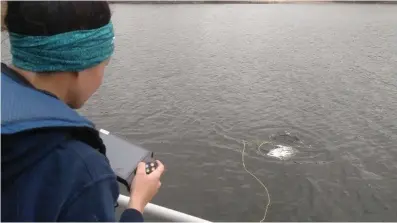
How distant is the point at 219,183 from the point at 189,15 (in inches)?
1208

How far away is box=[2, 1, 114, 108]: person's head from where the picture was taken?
134 cm

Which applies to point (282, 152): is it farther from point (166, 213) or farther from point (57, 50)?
point (57, 50)

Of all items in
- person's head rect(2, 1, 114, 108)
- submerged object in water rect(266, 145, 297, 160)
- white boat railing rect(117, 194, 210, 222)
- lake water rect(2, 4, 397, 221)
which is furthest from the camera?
submerged object in water rect(266, 145, 297, 160)

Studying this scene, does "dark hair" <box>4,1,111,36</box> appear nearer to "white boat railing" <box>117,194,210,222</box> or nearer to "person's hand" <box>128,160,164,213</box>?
"person's hand" <box>128,160,164,213</box>

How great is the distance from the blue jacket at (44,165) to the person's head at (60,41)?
13 cm

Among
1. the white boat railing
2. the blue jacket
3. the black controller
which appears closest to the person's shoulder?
the blue jacket

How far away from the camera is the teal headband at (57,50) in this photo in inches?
54.1

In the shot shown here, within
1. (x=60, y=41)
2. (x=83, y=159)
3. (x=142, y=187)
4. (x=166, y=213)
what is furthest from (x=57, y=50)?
(x=166, y=213)

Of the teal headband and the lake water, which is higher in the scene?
the teal headband

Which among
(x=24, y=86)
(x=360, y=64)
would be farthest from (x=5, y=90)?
(x=360, y=64)

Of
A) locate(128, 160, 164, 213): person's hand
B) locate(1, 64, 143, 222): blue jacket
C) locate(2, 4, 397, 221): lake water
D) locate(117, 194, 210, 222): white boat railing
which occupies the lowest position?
locate(2, 4, 397, 221): lake water

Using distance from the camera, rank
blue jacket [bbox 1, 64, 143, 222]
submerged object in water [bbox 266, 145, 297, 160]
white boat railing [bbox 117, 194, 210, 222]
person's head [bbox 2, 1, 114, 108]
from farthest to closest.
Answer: submerged object in water [bbox 266, 145, 297, 160], white boat railing [bbox 117, 194, 210, 222], person's head [bbox 2, 1, 114, 108], blue jacket [bbox 1, 64, 143, 222]

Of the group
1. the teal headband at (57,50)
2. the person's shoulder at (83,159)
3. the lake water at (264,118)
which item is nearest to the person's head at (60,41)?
the teal headband at (57,50)

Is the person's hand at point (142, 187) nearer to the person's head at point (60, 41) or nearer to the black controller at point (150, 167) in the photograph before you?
the black controller at point (150, 167)
